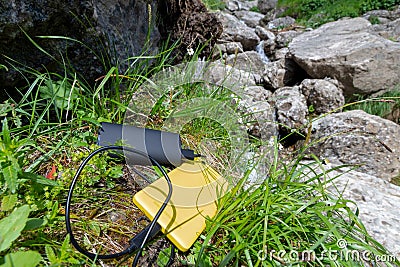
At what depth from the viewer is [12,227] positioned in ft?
2.22

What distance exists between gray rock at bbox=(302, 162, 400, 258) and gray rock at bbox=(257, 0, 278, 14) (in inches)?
438

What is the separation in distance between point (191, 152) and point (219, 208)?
0.31 meters

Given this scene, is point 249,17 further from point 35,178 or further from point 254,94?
point 35,178

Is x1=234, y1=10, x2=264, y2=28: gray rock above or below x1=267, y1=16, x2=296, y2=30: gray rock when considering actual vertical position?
above

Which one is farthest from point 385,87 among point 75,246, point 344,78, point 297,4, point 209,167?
point 297,4

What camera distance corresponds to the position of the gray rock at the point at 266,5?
11.4m

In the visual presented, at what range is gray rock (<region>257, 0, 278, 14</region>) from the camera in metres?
11.4

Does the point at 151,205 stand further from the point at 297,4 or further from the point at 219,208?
the point at 297,4

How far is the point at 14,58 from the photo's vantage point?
1430mm

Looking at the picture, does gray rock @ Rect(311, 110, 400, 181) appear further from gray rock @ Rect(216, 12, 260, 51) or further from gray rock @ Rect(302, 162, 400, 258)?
gray rock @ Rect(216, 12, 260, 51)

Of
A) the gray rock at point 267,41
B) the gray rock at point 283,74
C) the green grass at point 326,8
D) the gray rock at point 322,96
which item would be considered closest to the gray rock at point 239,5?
the green grass at point 326,8

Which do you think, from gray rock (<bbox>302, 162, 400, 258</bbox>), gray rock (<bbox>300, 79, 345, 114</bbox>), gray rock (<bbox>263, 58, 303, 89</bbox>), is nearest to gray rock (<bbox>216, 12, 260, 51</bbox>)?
gray rock (<bbox>263, 58, 303, 89</bbox>)

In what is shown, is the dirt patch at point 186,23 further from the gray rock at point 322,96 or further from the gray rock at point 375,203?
the gray rock at point 375,203

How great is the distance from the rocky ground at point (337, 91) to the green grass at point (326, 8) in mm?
615
